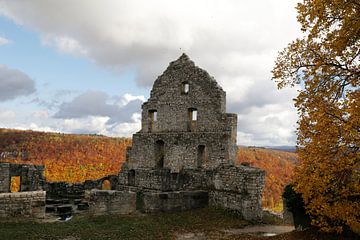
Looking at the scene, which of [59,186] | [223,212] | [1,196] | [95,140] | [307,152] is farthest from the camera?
[95,140]

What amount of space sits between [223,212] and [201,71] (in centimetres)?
965

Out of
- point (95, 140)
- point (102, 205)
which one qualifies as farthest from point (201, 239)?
point (95, 140)

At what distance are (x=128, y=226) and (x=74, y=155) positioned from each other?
53.8m

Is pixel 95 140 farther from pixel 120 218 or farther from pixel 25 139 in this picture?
pixel 120 218

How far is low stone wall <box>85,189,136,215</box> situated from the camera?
55.0ft

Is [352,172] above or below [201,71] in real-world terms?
below

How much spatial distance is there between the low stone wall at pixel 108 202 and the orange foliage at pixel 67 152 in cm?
3588

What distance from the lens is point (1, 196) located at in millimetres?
14070

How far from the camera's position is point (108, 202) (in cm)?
1695

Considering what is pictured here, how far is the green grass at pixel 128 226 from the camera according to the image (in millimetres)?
13266

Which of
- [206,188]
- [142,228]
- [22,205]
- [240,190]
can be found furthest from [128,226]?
[206,188]

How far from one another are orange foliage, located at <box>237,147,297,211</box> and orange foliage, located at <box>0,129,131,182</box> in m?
24.6

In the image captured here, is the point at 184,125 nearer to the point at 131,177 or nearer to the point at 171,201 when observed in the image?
the point at 131,177

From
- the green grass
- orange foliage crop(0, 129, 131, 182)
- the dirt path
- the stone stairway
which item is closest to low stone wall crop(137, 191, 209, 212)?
the green grass
